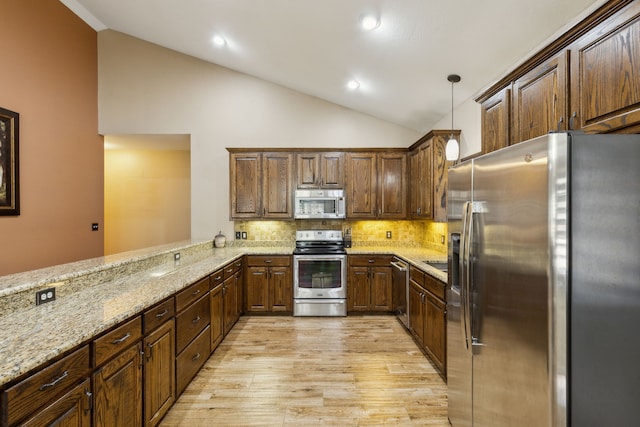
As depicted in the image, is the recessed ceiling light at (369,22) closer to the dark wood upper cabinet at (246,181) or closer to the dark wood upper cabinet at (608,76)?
the dark wood upper cabinet at (608,76)

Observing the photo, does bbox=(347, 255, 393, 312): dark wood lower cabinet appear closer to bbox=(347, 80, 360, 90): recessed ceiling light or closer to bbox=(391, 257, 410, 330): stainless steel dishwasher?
bbox=(391, 257, 410, 330): stainless steel dishwasher

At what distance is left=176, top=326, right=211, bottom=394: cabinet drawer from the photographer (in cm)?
237

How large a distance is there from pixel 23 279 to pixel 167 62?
4016mm

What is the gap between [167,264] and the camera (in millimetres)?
3203

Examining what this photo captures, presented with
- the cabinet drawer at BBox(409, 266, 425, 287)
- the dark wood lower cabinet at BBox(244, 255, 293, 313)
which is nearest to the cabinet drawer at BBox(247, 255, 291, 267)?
the dark wood lower cabinet at BBox(244, 255, 293, 313)

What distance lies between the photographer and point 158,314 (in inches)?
79.8

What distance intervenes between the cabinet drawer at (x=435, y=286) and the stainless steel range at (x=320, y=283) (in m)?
1.44

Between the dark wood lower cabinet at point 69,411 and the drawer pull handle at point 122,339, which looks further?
the drawer pull handle at point 122,339

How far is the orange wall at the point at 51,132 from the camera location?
3562mm

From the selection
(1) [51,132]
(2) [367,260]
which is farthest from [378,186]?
(1) [51,132]

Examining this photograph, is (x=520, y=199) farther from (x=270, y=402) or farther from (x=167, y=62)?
(x=167, y=62)

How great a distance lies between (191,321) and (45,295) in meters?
0.99

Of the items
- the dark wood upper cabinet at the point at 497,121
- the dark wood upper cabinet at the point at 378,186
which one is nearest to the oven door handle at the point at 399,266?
the dark wood upper cabinet at the point at 378,186

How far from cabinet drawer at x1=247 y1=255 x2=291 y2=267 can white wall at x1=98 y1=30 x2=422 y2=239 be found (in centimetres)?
85
